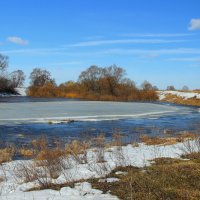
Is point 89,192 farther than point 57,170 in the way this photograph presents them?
No

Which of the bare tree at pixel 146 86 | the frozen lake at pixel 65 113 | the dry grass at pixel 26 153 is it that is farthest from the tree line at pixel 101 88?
the dry grass at pixel 26 153

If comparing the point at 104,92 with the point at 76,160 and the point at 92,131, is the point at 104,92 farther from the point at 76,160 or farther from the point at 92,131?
the point at 76,160

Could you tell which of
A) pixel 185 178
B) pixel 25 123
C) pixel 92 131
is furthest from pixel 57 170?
pixel 25 123

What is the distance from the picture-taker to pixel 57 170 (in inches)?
340

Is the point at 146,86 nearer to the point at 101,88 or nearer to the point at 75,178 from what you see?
the point at 101,88

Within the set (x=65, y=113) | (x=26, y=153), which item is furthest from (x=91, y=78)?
(x=26, y=153)

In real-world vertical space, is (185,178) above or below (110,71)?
below

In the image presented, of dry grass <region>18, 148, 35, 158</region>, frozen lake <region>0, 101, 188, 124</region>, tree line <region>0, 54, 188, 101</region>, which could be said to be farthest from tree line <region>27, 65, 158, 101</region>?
dry grass <region>18, 148, 35, 158</region>

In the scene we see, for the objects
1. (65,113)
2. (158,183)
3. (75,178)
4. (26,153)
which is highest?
(158,183)

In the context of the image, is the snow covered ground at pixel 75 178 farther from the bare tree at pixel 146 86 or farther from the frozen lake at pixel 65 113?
the bare tree at pixel 146 86

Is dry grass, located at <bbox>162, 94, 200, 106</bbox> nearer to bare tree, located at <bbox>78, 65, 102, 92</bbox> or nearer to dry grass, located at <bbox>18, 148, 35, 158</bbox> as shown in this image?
bare tree, located at <bbox>78, 65, 102, 92</bbox>

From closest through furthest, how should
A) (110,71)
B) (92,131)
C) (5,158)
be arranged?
(5,158) < (92,131) < (110,71)

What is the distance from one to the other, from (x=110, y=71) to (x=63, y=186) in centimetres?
7059

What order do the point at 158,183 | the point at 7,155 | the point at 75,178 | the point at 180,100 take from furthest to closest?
the point at 180,100
the point at 7,155
the point at 75,178
the point at 158,183
